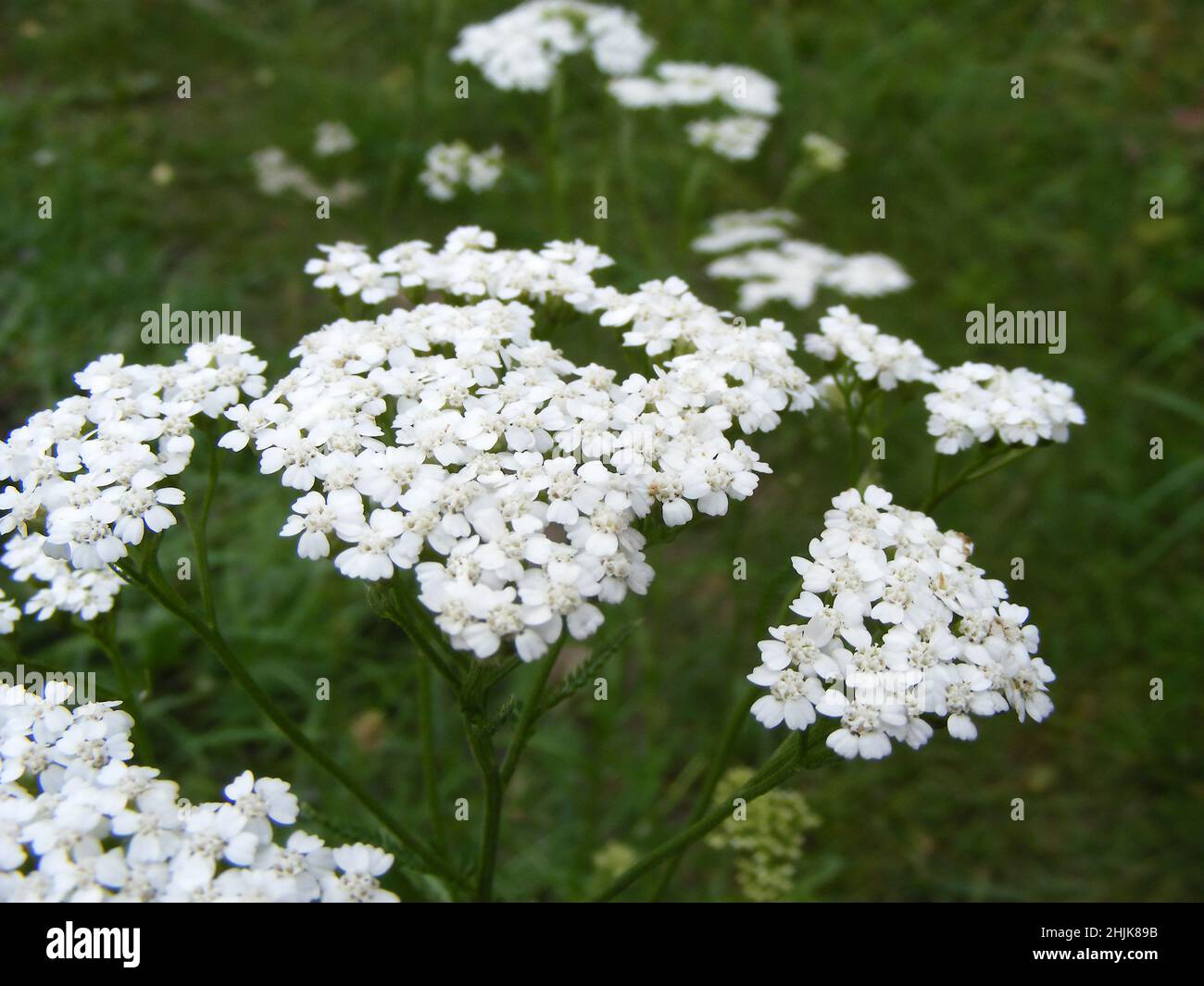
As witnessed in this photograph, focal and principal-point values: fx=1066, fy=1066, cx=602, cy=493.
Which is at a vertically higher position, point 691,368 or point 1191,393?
point 1191,393

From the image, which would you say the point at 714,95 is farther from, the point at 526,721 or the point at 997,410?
the point at 526,721

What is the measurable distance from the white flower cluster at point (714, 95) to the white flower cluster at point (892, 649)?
3.06 m

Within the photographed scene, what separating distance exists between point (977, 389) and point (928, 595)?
802 mm

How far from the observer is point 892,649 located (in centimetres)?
202

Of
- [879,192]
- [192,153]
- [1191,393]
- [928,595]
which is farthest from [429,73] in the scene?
[928,595]

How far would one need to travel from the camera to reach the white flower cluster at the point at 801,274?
4.71 meters

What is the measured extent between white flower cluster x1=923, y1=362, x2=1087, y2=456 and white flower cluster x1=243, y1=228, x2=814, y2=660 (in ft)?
1.28

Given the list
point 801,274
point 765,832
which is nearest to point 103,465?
point 765,832

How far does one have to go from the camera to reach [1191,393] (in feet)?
19.3

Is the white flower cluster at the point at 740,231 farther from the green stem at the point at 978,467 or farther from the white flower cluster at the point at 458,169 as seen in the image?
the green stem at the point at 978,467
